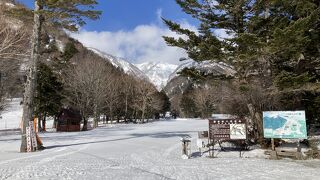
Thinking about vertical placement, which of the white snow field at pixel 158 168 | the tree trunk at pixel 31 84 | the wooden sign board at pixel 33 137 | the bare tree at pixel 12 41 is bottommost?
the white snow field at pixel 158 168

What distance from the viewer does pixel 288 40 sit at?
12461mm

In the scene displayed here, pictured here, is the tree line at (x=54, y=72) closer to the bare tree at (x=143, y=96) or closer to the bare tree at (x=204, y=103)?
the bare tree at (x=143, y=96)

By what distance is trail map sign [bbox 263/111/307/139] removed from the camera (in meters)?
13.0

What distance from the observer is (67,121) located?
124 feet

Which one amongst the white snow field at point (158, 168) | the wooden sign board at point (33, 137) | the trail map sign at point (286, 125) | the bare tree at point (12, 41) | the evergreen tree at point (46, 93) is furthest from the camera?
the evergreen tree at point (46, 93)

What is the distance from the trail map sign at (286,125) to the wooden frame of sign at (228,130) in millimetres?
1019

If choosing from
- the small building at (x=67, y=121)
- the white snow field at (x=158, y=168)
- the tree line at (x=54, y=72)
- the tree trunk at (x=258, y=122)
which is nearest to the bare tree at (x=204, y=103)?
the tree line at (x=54, y=72)

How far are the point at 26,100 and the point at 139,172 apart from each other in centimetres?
850

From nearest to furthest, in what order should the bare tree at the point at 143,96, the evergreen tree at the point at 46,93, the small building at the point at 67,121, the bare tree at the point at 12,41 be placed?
1. the bare tree at the point at 12,41
2. the evergreen tree at the point at 46,93
3. the small building at the point at 67,121
4. the bare tree at the point at 143,96

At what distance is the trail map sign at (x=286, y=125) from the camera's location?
42.8 ft

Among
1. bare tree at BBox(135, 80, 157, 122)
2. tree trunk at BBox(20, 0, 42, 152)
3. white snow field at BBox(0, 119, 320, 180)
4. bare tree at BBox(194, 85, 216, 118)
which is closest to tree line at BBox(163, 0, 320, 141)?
white snow field at BBox(0, 119, 320, 180)

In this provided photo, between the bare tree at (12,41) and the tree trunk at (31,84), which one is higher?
the bare tree at (12,41)

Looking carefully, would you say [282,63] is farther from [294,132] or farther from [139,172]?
[139,172]

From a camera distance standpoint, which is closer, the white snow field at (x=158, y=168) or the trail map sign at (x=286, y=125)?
the white snow field at (x=158, y=168)
